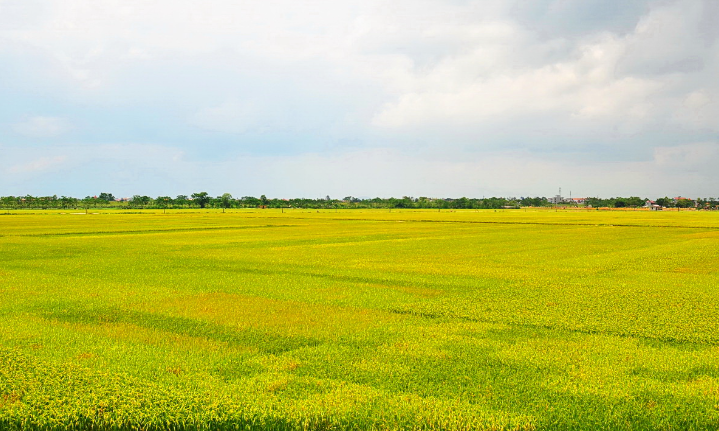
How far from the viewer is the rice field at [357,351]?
6910 mm

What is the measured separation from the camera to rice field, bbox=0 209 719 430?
22.7 ft

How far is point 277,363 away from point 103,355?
3303mm

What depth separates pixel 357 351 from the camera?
9.59 meters

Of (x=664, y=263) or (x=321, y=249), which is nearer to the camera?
(x=664, y=263)

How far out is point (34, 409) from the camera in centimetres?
698

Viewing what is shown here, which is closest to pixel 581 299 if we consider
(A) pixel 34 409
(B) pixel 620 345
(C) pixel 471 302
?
(C) pixel 471 302

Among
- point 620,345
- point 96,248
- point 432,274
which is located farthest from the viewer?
point 96,248

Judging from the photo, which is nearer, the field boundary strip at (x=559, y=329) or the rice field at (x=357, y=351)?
the rice field at (x=357, y=351)

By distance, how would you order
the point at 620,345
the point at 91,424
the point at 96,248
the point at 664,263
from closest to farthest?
the point at 91,424 < the point at 620,345 < the point at 664,263 < the point at 96,248

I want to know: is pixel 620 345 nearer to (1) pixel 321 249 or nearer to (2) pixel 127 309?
(2) pixel 127 309

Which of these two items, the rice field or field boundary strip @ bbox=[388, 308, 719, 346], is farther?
field boundary strip @ bbox=[388, 308, 719, 346]

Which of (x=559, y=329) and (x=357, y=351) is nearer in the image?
(x=357, y=351)

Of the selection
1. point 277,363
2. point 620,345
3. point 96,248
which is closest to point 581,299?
point 620,345

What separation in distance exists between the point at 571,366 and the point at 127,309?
10863mm
